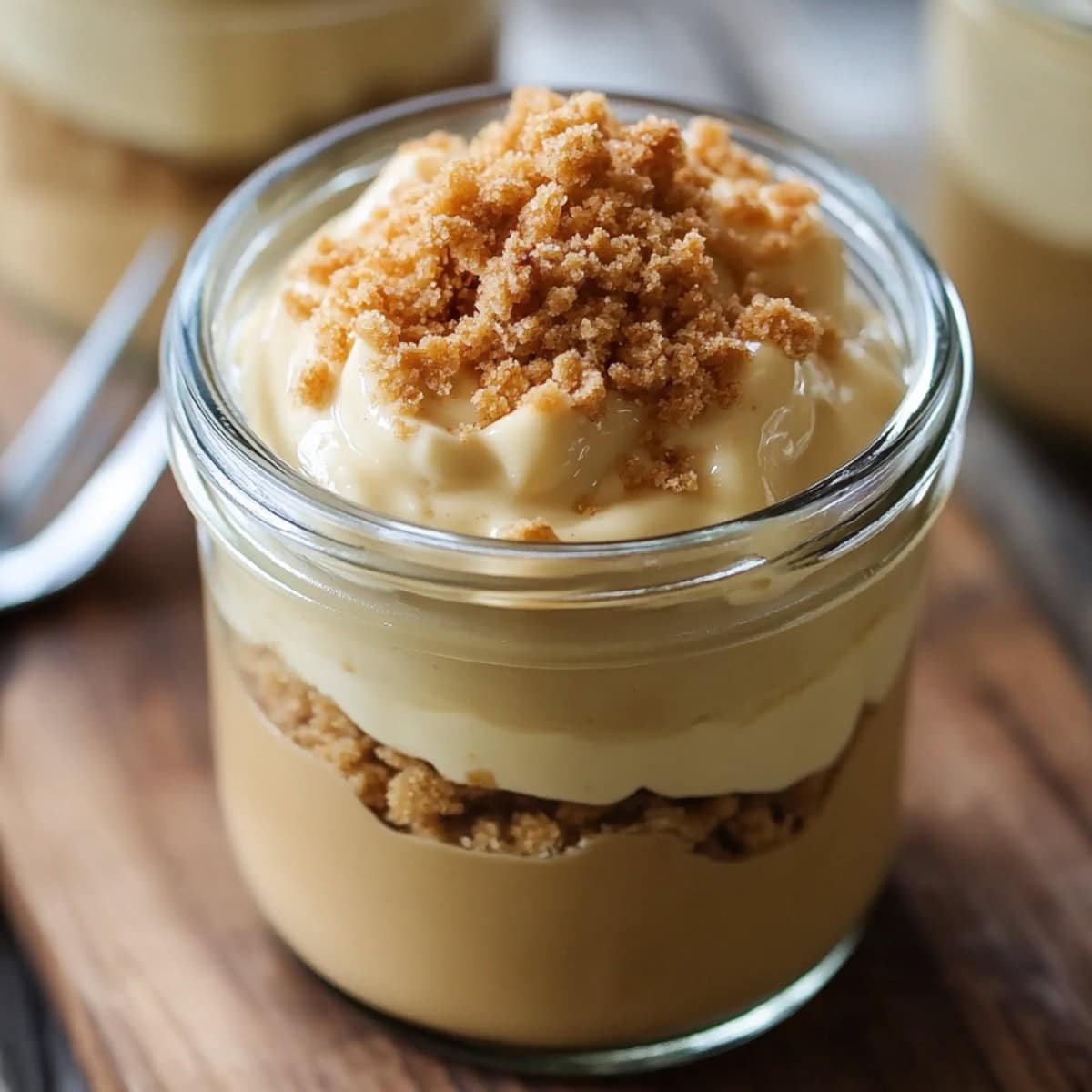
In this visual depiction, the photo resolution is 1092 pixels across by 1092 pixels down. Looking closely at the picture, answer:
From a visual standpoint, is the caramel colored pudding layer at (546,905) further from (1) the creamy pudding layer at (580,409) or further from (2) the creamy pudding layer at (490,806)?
(1) the creamy pudding layer at (580,409)

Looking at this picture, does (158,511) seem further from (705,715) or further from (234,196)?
(705,715)

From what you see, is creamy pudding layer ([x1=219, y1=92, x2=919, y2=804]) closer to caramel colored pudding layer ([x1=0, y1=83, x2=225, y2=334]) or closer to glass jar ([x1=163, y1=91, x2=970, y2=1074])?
glass jar ([x1=163, y1=91, x2=970, y2=1074])

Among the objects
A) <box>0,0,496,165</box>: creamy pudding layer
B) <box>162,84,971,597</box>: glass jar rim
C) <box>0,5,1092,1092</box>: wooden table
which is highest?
<box>162,84,971,597</box>: glass jar rim

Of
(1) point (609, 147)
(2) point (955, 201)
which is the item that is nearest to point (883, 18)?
(2) point (955, 201)

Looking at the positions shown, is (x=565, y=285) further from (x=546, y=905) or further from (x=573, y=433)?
(x=546, y=905)

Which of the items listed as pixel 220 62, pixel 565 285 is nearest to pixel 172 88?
pixel 220 62

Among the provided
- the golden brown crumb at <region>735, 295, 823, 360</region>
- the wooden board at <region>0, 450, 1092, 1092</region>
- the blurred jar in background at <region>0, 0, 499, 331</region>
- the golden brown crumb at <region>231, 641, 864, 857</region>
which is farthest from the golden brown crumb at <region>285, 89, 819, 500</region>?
the blurred jar in background at <region>0, 0, 499, 331</region>

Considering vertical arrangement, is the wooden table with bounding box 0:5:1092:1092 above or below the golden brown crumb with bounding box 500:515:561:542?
below

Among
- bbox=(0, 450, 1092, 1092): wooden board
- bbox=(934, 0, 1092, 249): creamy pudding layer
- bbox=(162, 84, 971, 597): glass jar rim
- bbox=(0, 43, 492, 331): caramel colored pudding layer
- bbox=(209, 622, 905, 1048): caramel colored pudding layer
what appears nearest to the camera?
bbox=(162, 84, 971, 597): glass jar rim
